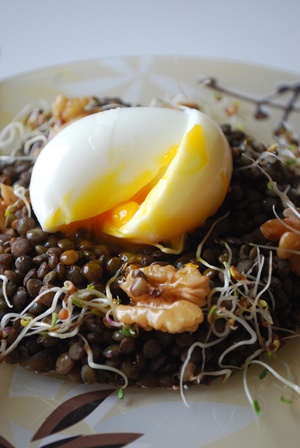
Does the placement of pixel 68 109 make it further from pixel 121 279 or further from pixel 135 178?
pixel 121 279

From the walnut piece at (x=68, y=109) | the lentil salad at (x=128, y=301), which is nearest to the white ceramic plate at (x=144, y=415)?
the lentil salad at (x=128, y=301)

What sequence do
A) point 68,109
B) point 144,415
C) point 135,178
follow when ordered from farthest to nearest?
1. point 68,109
2. point 135,178
3. point 144,415

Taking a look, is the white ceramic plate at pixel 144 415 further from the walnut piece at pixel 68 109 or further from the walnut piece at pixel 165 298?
the walnut piece at pixel 68 109

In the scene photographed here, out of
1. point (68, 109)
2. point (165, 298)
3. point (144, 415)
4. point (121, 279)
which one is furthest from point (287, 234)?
point (68, 109)

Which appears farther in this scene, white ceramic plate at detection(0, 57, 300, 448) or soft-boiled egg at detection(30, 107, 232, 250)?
soft-boiled egg at detection(30, 107, 232, 250)

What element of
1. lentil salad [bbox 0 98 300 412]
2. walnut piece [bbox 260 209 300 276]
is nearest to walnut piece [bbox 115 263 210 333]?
lentil salad [bbox 0 98 300 412]

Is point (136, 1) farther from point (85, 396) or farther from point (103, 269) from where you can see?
point (85, 396)

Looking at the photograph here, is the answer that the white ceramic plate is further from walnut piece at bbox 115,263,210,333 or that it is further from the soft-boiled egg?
the soft-boiled egg
